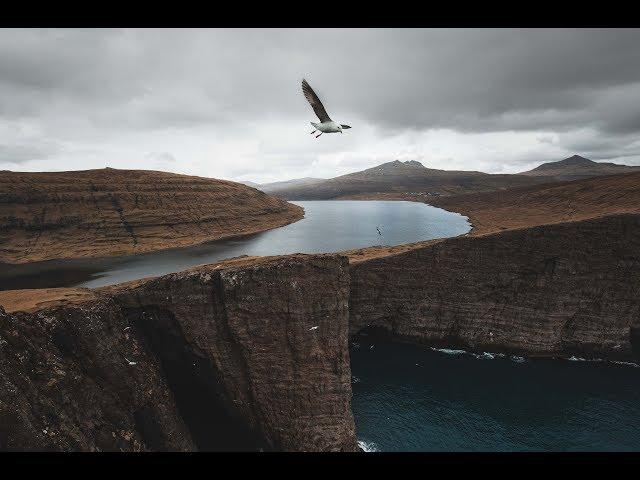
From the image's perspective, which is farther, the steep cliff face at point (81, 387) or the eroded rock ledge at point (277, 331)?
the eroded rock ledge at point (277, 331)

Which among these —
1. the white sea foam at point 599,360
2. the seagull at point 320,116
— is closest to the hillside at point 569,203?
the white sea foam at point 599,360

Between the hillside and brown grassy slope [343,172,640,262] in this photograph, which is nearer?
brown grassy slope [343,172,640,262]

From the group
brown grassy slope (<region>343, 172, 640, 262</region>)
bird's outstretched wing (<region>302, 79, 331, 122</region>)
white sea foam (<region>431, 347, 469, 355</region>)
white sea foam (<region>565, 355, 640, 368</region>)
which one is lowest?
white sea foam (<region>565, 355, 640, 368</region>)

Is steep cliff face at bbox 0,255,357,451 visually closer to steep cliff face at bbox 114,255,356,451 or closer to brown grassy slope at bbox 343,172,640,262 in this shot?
steep cliff face at bbox 114,255,356,451

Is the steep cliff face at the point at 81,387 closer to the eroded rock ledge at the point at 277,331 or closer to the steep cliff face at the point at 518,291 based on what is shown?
the eroded rock ledge at the point at 277,331

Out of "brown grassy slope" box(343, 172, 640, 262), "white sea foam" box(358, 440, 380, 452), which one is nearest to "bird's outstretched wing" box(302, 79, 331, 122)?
"white sea foam" box(358, 440, 380, 452)

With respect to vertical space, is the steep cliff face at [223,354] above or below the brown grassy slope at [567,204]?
below
